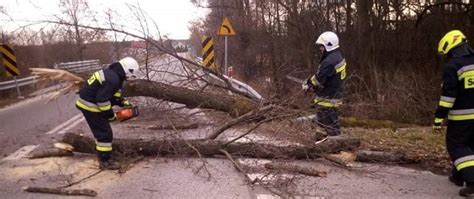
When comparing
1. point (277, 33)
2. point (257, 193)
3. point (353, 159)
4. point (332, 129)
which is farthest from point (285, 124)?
point (277, 33)

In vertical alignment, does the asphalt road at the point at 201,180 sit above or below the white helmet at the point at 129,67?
below

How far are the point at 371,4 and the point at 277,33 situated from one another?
496 cm

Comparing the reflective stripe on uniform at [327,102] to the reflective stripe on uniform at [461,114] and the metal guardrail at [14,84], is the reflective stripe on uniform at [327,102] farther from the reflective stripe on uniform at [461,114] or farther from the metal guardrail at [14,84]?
the metal guardrail at [14,84]

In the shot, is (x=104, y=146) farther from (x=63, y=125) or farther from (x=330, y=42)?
(x=63, y=125)

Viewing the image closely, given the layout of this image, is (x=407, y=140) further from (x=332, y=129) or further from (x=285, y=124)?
(x=285, y=124)

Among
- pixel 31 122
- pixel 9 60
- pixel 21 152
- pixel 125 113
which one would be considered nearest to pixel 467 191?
pixel 125 113

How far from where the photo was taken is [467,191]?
4.30m

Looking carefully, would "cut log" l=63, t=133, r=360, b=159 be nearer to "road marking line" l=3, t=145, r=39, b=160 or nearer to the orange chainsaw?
the orange chainsaw

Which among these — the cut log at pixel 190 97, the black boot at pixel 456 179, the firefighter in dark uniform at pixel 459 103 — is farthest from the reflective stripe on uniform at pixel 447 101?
the cut log at pixel 190 97

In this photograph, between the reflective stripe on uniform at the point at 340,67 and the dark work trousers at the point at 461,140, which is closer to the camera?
the dark work trousers at the point at 461,140

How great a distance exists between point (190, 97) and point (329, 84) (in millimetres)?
2467

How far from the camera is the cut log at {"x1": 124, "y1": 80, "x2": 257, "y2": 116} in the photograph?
7.20m

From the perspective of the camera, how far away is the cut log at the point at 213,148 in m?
5.70

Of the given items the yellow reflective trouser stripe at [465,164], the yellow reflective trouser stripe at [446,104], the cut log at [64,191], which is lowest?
the cut log at [64,191]
